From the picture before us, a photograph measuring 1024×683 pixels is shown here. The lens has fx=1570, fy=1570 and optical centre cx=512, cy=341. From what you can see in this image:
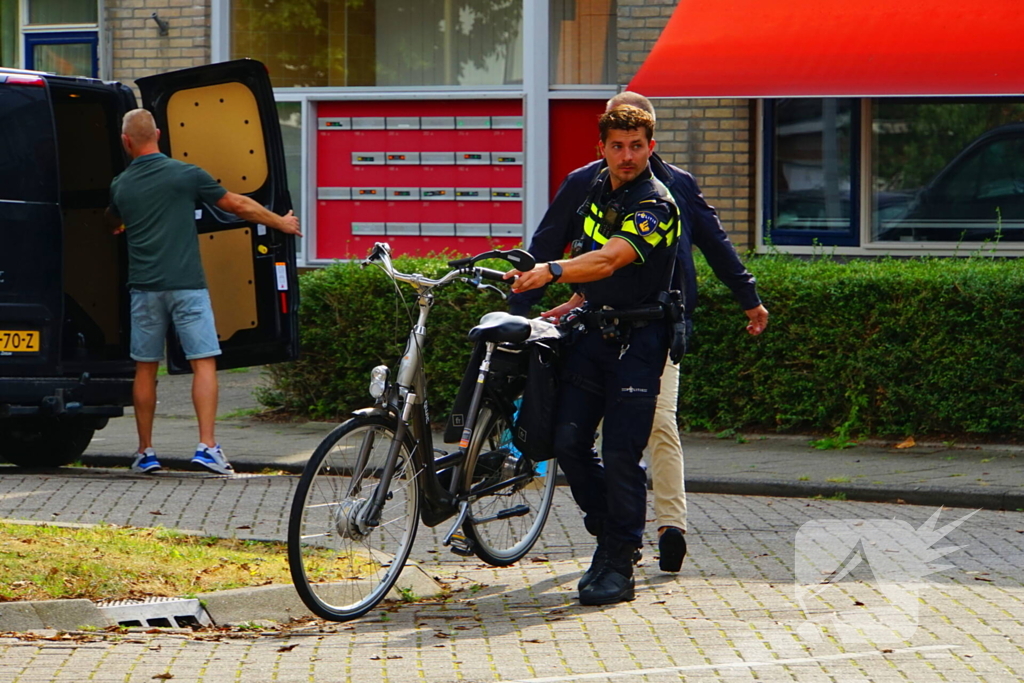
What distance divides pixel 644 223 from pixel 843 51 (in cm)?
621

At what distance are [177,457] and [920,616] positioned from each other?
5430 mm

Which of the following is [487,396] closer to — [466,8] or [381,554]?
[381,554]

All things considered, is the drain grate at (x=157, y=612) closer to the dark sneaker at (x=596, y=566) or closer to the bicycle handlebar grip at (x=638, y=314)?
the dark sneaker at (x=596, y=566)

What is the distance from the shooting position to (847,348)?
1019cm

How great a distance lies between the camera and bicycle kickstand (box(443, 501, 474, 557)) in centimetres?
616

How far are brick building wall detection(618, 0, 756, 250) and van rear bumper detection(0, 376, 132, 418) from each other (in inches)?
213

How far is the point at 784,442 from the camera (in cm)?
1025

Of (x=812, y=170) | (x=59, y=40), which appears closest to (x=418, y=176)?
(x=812, y=170)

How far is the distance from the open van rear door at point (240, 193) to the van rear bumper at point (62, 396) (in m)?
0.67

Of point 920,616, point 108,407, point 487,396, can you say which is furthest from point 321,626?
point 108,407

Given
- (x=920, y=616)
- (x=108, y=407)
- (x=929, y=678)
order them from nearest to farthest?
(x=929, y=678) → (x=920, y=616) → (x=108, y=407)

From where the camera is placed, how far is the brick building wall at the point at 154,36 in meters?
14.2

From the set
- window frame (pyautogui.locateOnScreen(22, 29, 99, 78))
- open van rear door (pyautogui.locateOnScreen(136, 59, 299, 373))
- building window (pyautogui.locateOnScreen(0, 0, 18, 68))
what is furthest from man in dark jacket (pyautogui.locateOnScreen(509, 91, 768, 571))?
building window (pyautogui.locateOnScreen(0, 0, 18, 68))

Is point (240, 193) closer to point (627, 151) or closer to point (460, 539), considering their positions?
point (460, 539)
